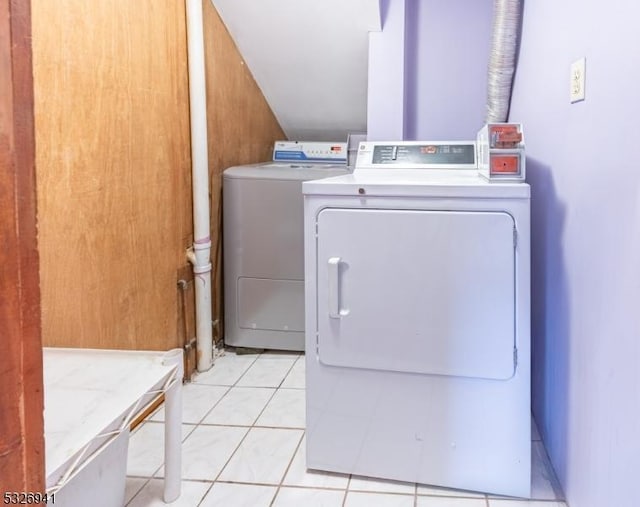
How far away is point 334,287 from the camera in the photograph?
6.11 feet

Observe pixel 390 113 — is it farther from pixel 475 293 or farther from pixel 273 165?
pixel 475 293

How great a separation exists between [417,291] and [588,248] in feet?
1.69

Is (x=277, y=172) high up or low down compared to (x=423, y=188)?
up

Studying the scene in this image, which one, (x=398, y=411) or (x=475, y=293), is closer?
(x=475, y=293)

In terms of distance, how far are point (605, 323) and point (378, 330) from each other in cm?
68

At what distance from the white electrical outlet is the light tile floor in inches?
49.8

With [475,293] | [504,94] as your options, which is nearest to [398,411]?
[475,293]

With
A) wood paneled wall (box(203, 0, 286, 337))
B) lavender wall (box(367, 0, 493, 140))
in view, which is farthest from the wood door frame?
lavender wall (box(367, 0, 493, 140))

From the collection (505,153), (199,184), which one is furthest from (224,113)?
(505,153)

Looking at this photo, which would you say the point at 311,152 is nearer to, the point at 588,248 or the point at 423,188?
the point at 423,188

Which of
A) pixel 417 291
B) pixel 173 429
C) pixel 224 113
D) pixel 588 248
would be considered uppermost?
pixel 224 113

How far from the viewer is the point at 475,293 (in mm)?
1764

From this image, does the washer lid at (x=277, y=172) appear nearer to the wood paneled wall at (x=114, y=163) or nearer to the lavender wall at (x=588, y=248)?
the wood paneled wall at (x=114, y=163)

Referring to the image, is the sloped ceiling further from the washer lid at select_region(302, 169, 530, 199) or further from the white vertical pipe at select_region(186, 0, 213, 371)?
the washer lid at select_region(302, 169, 530, 199)
